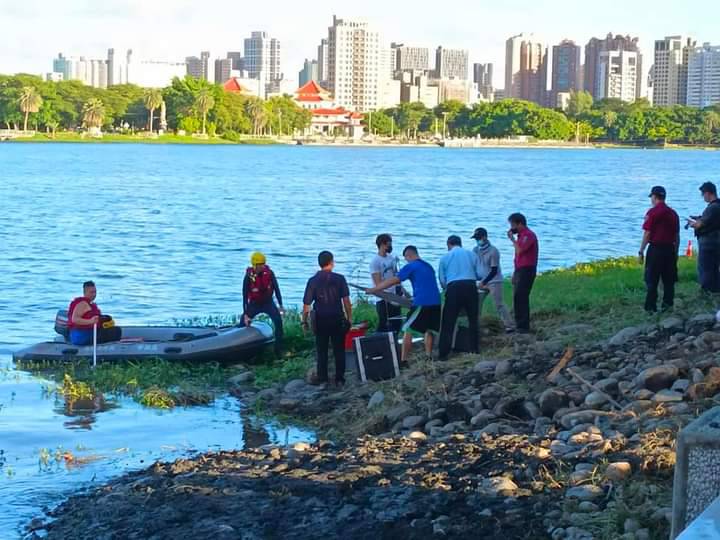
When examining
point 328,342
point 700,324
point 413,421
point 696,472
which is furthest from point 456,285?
point 696,472

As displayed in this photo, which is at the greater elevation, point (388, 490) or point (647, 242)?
point (647, 242)

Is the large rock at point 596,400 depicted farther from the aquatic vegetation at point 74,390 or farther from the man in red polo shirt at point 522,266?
the aquatic vegetation at point 74,390

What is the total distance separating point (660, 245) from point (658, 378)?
15.3ft

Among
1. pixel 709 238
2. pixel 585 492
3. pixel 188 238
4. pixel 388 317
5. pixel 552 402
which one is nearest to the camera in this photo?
pixel 585 492

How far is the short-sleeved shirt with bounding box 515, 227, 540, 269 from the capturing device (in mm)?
15227

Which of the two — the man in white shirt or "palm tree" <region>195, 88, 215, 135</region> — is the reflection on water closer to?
the man in white shirt

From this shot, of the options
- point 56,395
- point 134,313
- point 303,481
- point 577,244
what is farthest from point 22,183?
point 303,481

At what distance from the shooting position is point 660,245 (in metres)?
14.8

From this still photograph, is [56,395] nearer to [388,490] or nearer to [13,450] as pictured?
[13,450]

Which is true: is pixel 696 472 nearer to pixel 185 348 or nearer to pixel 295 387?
pixel 295 387

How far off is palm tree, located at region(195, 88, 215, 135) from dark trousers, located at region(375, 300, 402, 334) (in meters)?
166

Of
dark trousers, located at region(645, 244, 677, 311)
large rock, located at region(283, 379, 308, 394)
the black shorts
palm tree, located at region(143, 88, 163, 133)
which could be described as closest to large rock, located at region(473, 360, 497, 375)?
the black shorts

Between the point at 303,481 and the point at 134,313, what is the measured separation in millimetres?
15881

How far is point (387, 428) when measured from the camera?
11.5m
